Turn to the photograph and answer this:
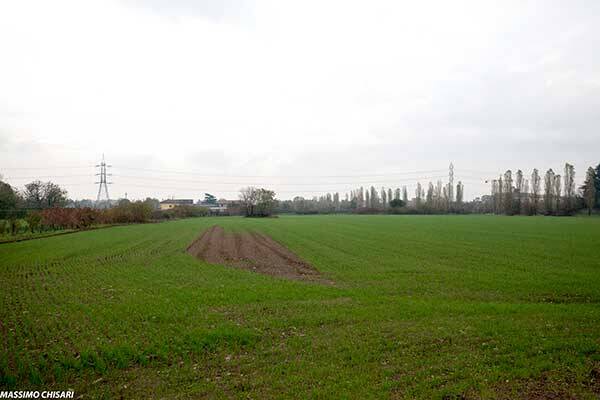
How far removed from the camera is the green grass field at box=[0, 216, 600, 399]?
Result: 650 centimetres

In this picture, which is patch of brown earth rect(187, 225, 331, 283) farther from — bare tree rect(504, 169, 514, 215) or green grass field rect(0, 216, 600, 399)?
bare tree rect(504, 169, 514, 215)

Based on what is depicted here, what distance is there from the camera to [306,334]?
9227 mm

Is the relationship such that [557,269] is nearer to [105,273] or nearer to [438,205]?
[105,273]

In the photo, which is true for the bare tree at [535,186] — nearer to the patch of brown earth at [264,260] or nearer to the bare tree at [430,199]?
the bare tree at [430,199]

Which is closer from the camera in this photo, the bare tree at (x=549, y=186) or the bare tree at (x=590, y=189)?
the bare tree at (x=590, y=189)

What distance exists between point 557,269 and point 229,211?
5566 inches

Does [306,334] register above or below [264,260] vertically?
above

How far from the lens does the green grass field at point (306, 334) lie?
6.50 meters

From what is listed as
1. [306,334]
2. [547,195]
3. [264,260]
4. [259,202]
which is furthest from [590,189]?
[306,334]

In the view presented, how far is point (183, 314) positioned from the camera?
36.3 feet

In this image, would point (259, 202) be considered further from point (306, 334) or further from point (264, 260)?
point (306, 334)

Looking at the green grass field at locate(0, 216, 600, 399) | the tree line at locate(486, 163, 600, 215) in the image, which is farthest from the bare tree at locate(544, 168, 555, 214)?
the green grass field at locate(0, 216, 600, 399)

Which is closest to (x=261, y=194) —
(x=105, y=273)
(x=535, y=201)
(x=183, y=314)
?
(x=535, y=201)

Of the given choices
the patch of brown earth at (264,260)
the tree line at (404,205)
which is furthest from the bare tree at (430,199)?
the patch of brown earth at (264,260)
